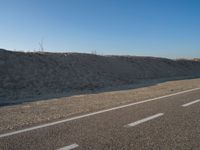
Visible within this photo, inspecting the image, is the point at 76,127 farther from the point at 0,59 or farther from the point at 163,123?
the point at 0,59

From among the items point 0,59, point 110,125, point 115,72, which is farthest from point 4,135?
point 115,72

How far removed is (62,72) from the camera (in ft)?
77.1

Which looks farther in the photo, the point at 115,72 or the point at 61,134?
the point at 115,72

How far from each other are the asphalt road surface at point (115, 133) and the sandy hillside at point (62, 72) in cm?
800

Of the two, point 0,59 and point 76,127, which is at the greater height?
point 0,59

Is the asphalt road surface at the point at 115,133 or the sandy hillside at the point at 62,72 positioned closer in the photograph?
the asphalt road surface at the point at 115,133

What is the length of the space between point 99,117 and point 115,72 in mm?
22116

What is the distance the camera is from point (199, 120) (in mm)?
6762

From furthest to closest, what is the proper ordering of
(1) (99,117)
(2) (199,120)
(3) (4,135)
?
(1) (99,117) < (2) (199,120) < (3) (4,135)

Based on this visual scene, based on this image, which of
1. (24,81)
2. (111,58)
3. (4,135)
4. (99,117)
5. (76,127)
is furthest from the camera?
(111,58)

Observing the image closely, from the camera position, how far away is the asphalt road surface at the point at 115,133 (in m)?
4.88

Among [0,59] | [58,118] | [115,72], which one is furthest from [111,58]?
[58,118]

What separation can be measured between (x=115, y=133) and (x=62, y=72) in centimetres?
1829

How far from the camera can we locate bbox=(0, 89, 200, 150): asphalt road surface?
4.88 metres
